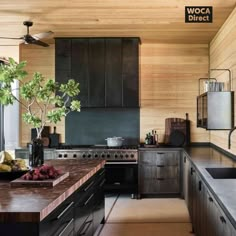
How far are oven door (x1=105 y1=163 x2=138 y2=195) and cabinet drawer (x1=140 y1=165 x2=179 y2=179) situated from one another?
137mm

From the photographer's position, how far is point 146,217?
518cm

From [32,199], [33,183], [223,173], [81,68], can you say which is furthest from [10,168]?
[81,68]

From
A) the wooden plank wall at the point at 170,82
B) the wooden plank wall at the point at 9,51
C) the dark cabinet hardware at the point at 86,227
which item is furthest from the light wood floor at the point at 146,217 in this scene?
the wooden plank wall at the point at 9,51

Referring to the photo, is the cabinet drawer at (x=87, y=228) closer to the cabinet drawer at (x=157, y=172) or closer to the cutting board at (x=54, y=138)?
the cabinet drawer at (x=157, y=172)

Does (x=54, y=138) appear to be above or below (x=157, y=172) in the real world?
above

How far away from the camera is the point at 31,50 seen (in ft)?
22.9

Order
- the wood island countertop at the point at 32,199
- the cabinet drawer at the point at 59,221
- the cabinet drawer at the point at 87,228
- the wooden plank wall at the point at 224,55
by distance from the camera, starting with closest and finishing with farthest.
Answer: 1. the wood island countertop at the point at 32,199
2. the cabinet drawer at the point at 59,221
3. the cabinet drawer at the point at 87,228
4. the wooden plank wall at the point at 224,55

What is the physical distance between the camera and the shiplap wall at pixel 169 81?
6.88 m

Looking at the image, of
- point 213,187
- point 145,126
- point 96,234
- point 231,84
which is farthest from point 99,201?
point 145,126

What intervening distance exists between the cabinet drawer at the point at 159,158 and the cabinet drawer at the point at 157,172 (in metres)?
0.07

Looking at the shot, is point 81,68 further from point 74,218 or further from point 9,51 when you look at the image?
point 74,218

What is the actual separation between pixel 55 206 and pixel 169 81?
16.0ft

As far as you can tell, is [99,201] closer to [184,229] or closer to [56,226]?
[184,229]

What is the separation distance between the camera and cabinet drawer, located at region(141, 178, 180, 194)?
6285 mm
